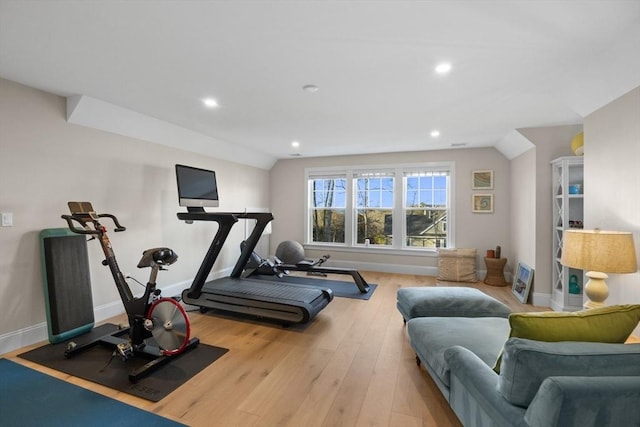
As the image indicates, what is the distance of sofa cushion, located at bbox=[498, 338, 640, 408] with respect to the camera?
3.69 feet

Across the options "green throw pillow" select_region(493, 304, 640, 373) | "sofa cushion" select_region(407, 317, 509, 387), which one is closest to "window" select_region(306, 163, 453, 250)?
"sofa cushion" select_region(407, 317, 509, 387)

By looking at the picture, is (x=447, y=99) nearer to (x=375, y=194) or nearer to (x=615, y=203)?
(x=615, y=203)

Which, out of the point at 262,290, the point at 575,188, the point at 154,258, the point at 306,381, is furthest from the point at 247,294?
the point at 575,188

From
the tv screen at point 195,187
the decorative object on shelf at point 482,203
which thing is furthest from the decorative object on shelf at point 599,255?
the tv screen at point 195,187

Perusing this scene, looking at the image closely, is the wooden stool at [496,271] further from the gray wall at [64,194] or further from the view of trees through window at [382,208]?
the gray wall at [64,194]

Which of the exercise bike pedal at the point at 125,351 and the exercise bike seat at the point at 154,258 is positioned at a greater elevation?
the exercise bike seat at the point at 154,258

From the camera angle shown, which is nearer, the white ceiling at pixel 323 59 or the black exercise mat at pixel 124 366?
the white ceiling at pixel 323 59

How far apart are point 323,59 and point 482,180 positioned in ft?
13.9

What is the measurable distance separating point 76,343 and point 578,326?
12.8 ft

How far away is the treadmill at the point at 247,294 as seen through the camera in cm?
326

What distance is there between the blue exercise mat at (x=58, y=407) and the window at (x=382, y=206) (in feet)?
15.6

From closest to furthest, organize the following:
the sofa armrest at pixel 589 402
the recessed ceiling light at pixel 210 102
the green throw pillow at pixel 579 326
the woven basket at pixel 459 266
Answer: the sofa armrest at pixel 589 402 → the green throw pillow at pixel 579 326 → the recessed ceiling light at pixel 210 102 → the woven basket at pixel 459 266

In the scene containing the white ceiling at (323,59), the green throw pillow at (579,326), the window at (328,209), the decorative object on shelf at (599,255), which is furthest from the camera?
the window at (328,209)

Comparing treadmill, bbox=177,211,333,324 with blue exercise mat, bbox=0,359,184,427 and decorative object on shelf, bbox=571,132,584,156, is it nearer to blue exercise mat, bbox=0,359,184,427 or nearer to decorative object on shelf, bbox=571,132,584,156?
blue exercise mat, bbox=0,359,184,427
